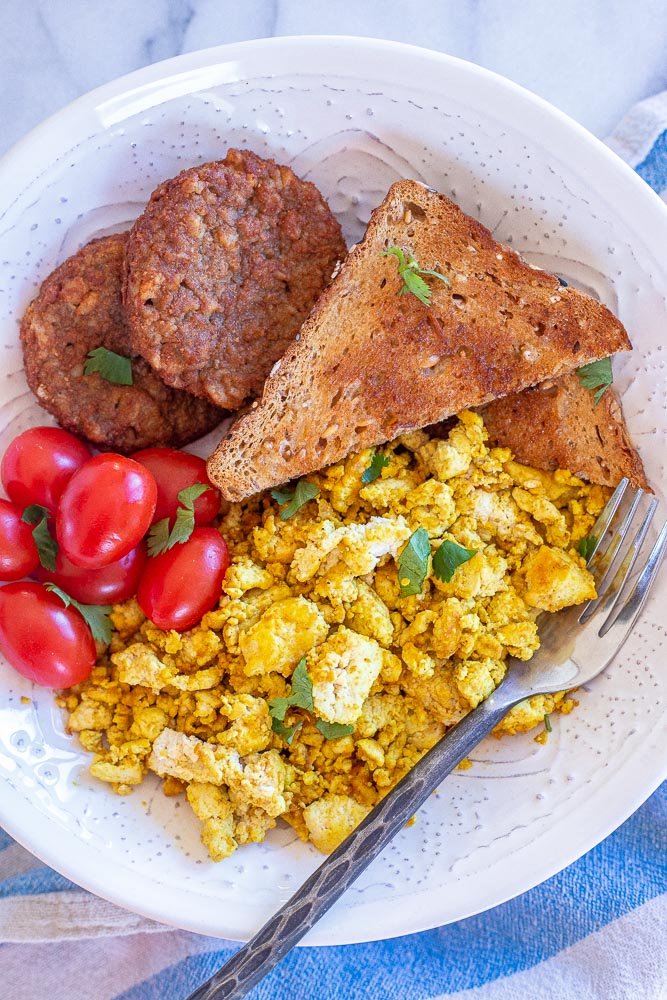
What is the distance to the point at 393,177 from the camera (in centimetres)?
258

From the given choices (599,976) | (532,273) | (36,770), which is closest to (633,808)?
(599,976)

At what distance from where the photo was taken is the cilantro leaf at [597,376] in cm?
248

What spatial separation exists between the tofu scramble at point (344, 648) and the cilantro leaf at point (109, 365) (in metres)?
0.61

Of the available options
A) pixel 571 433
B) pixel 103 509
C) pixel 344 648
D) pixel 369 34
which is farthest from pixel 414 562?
pixel 369 34

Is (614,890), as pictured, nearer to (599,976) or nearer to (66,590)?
(599,976)

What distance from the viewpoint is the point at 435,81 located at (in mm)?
2371

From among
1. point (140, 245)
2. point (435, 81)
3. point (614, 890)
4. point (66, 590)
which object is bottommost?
point (614, 890)

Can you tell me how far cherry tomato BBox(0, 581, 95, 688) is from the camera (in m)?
2.39

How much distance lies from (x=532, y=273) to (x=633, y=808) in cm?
155

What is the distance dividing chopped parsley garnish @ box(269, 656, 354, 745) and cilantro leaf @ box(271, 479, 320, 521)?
0.43 m

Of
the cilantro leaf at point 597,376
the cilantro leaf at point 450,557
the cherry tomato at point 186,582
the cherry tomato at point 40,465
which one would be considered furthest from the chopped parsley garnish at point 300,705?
the cilantro leaf at point 597,376

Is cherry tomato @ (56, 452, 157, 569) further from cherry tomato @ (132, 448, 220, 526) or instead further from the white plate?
the white plate

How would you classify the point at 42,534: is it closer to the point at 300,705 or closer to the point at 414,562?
the point at 300,705

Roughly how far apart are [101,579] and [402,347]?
1.12 meters
